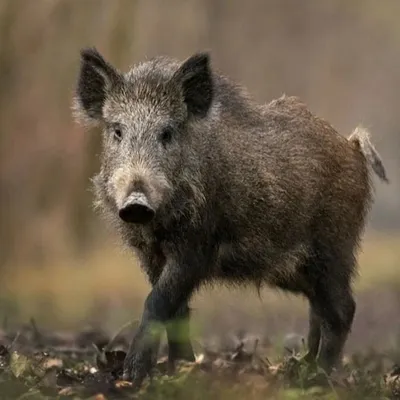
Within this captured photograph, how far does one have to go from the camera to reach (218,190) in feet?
22.7

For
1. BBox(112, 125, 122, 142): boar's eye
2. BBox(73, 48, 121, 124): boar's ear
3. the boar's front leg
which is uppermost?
BBox(73, 48, 121, 124): boar's ear

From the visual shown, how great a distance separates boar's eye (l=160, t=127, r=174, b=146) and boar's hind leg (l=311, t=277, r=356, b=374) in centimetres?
160

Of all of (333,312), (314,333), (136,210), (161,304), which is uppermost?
(136,210)

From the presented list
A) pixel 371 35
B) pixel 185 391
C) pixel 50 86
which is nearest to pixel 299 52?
pixel 371 35

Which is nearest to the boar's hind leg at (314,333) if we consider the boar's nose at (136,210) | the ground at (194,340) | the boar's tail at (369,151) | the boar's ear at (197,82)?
the ground at (194,340)

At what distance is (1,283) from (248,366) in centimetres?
608

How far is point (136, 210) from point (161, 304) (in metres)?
0.64

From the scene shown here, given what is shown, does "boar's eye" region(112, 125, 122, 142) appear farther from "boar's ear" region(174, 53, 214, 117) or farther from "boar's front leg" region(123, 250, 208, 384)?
"boar's front leg" region(123, 250, 208, 384)

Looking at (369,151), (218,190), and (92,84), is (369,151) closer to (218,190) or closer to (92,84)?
(218,190)

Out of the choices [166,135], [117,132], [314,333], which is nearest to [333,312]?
[314,333]

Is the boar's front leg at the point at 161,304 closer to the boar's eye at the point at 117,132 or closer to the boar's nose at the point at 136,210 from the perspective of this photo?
the boar's nose at the point at 136,210

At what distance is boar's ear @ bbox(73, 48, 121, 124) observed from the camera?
6973 millimetres

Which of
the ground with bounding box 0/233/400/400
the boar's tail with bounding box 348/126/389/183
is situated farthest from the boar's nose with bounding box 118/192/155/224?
the boar's tail with bounding box 348/126/389/183

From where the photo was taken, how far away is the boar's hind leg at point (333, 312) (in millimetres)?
7652
